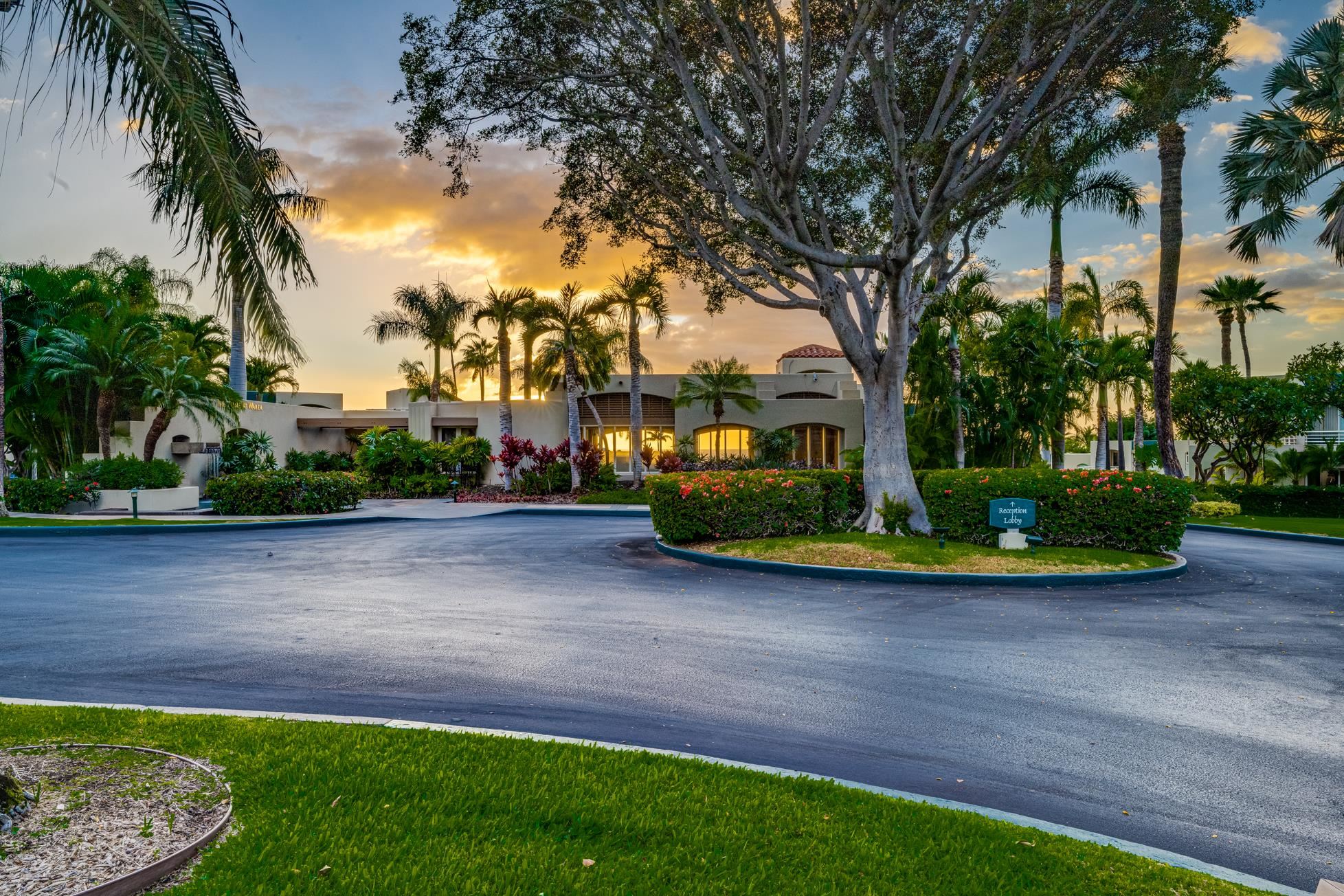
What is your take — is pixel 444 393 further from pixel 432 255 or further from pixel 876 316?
pixel 876 316

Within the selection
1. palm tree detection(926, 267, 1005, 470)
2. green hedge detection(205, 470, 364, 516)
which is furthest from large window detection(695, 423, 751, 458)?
green hedge detection(205, 470, 364, 516)

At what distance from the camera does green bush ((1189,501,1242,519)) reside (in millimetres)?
24234

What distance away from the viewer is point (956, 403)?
2422 cm

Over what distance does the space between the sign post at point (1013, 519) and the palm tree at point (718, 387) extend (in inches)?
963

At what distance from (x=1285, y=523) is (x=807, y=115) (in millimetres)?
18398

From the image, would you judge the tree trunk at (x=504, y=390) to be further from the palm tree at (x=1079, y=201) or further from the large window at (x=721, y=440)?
the palm tree at (x=1079, y=201)

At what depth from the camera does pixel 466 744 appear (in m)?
4.78

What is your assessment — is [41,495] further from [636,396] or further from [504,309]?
[636,396]

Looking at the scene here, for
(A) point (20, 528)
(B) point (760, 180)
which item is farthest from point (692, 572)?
(A) point (20, 528)

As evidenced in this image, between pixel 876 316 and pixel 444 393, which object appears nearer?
pixel 876 316

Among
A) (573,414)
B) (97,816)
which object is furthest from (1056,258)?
(97,816)

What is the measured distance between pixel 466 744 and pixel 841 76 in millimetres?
12062

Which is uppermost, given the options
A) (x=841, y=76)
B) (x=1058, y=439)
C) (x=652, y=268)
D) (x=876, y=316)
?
(x=841, y=76)

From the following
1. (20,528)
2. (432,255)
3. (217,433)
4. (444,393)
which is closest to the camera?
(20,528)
